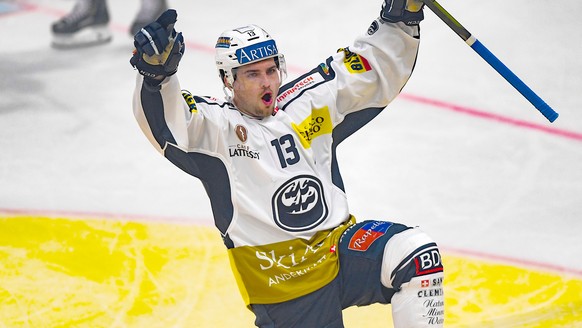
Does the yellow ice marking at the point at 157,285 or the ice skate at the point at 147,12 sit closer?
the yellow ice marking at the point at 157,285

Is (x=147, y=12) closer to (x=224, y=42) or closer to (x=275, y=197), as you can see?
(x=224, y=42)

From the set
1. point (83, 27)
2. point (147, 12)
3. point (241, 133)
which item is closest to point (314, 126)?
point (241, 133)

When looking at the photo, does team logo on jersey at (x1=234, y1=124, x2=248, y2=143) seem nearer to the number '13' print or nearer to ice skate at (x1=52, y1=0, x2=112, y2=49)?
the number '13' print

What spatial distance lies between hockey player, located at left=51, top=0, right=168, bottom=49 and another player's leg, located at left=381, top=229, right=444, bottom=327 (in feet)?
12.9

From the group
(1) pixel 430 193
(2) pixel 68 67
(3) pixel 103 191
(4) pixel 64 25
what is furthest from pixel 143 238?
(4) pixel 64 25

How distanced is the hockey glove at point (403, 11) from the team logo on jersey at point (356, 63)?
0.52ft

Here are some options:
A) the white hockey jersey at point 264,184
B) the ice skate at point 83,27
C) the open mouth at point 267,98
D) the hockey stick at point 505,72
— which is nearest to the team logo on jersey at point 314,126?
the white hockey jersey at point 264,184

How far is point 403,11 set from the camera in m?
3.77

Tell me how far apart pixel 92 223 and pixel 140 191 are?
37 centimetres

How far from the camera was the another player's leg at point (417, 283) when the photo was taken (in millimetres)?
3363

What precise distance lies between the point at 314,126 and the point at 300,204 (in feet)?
0.95

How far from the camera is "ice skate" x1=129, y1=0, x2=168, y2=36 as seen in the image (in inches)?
277

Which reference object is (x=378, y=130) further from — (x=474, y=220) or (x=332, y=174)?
(x=332, y=174)

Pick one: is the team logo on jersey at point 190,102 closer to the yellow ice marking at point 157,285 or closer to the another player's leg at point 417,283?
the another player's leg at point 417,283
